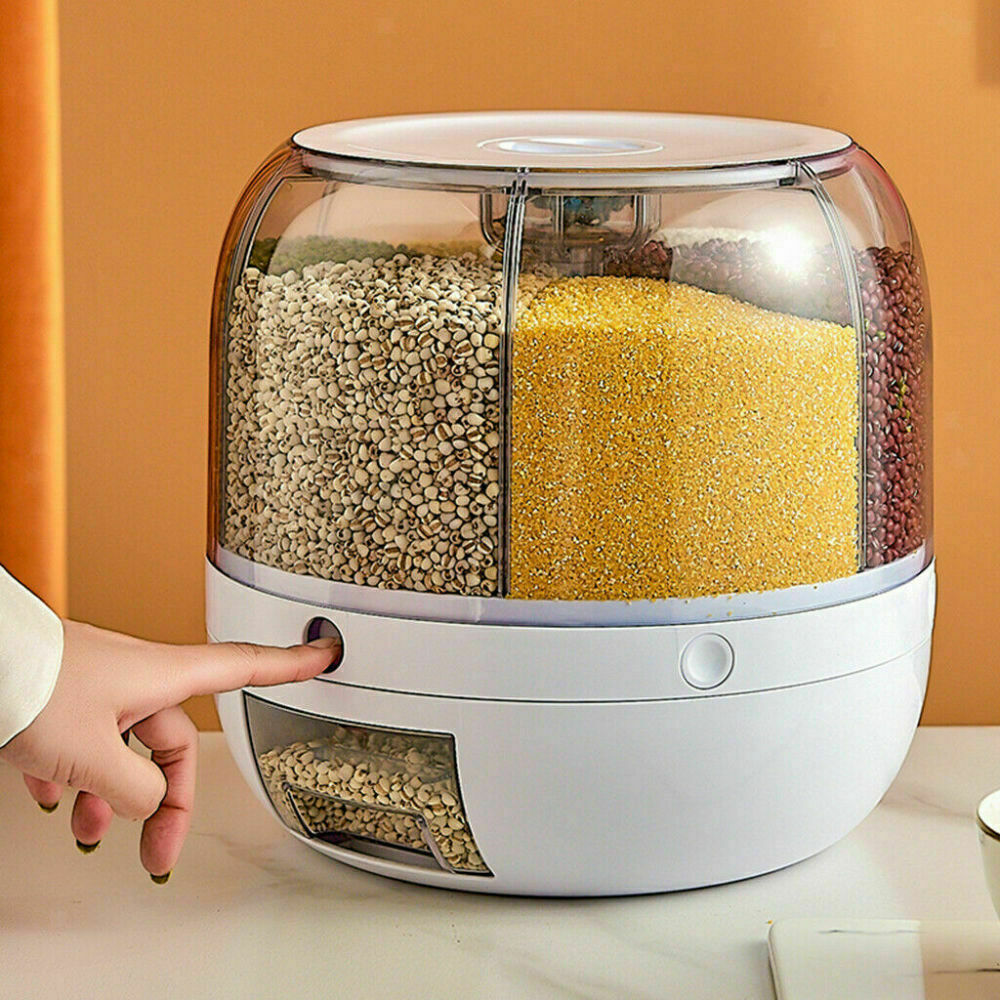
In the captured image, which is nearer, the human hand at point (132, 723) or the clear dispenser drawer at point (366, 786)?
the human hand at point (132, 723)

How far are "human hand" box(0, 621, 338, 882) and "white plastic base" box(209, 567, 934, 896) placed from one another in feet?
0.21

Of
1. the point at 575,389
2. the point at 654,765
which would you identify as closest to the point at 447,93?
the point at 575,389

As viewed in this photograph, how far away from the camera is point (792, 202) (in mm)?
796

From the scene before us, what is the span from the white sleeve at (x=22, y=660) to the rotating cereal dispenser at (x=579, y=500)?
7.1 inches

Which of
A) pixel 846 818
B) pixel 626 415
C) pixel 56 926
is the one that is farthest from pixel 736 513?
pixel 56 926

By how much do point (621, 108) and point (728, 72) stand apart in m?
0.08

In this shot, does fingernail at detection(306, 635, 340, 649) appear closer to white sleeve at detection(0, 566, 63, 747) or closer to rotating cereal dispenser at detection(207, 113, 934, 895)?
rotating cereal dispenser at detection(207, 113, 934, 895)

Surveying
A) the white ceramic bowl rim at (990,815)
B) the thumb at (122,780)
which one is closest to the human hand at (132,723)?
the thumb at (122,780)

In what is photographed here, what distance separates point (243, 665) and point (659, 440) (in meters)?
0.22

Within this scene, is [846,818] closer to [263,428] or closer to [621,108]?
[263,428]

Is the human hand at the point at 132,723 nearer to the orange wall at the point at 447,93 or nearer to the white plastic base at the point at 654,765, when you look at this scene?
the white plastic base at the point at 654,765

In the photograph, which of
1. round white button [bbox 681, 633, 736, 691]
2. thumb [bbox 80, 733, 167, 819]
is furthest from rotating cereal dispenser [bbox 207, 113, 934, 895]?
thumb [bbox 80, 733, 167, 819]

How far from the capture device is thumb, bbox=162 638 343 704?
0.70 metres

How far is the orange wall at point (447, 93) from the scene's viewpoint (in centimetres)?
107
